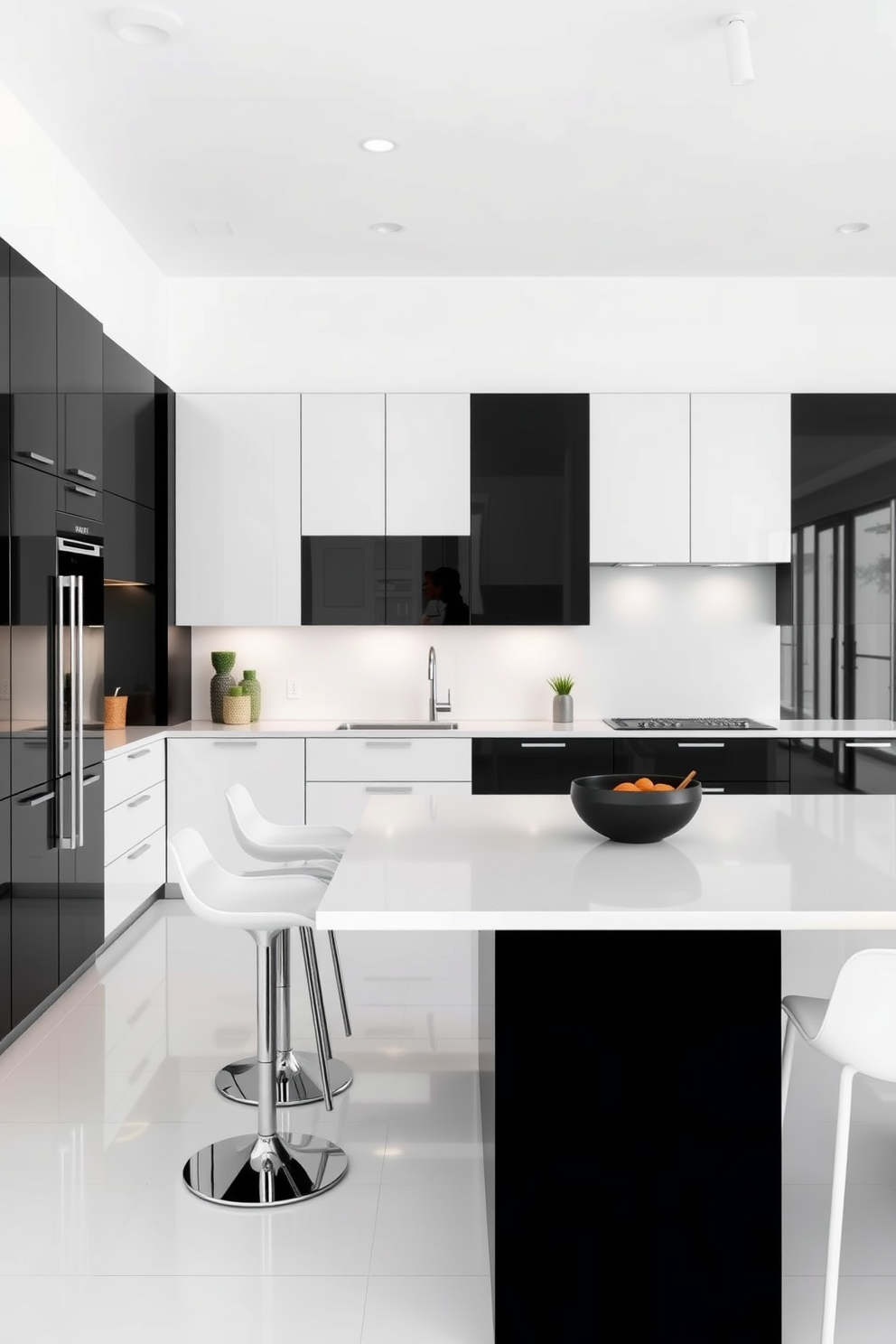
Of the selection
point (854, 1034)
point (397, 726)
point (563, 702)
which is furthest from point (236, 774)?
point (854, 1034)

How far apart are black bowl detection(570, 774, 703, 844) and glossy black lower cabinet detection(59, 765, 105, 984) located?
2.07 meters

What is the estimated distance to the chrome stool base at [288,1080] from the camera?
301 centimetres

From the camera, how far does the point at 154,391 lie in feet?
16.7

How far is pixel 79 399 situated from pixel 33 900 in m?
1.78

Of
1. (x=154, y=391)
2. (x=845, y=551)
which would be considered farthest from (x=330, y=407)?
(x=845, y=551)

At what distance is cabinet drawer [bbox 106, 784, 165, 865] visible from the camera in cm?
430

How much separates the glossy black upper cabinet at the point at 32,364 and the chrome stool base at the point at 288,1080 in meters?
1.99

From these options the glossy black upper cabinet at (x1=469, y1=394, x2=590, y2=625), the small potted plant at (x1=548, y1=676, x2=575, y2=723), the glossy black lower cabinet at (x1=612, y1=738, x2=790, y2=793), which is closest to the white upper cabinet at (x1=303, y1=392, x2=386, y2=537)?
the glossy black upper cabinet at (x1=469, y1=394, x2=590, y2=625)

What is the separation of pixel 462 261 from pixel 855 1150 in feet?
13.7

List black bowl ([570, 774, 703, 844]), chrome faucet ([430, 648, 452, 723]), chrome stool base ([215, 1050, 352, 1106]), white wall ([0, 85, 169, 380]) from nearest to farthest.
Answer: black bowl ([570, 774, 703, 844]), chrome stool base ([215, 1050, 352, 1106]), white wall ([0, 85, 169, 380]), chrome faucet ([430, 648, 452, 723])

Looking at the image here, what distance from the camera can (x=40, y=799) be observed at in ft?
11.4

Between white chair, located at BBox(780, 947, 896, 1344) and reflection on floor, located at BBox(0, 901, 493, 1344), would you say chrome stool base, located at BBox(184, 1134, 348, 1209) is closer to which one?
reflection on floor, located at BBox(0, 901, 493, 1344)

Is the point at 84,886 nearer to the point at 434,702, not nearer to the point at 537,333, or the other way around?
the point at 434,702

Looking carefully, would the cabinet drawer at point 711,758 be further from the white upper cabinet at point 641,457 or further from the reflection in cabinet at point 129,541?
the reflection in cabinet at point 129,541
